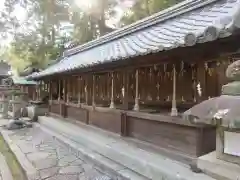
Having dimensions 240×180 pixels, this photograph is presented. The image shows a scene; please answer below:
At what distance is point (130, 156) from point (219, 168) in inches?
100

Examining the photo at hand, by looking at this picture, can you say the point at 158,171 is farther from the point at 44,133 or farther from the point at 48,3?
the point at 48,3

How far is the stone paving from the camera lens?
19.6ft

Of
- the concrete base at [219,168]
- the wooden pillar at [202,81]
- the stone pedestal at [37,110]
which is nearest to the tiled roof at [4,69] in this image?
the stone pedestal at [37,110]

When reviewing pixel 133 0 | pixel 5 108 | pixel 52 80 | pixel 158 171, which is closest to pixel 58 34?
pixel 133 0

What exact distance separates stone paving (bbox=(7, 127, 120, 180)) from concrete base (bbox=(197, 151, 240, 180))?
2.34m

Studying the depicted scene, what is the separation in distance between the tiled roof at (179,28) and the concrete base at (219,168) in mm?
1604

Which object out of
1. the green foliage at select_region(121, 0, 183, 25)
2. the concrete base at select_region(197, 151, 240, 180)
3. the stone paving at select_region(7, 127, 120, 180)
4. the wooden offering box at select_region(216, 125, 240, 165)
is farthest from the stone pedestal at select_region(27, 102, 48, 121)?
the wooden offering box at select_region(216, 125, 240, 165)

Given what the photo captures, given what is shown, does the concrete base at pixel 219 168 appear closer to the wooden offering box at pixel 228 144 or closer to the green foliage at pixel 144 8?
the wooden offering box at pixel 228 144

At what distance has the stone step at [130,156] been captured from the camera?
15.2 ft

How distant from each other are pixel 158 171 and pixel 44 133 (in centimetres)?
796

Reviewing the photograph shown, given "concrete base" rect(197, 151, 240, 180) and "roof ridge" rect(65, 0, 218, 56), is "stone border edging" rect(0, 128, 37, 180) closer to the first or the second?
"concrete base" rect(197, 151, 240, 180)

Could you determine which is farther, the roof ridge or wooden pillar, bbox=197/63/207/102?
the roof ridge

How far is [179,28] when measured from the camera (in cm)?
670

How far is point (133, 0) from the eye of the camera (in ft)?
75.7
